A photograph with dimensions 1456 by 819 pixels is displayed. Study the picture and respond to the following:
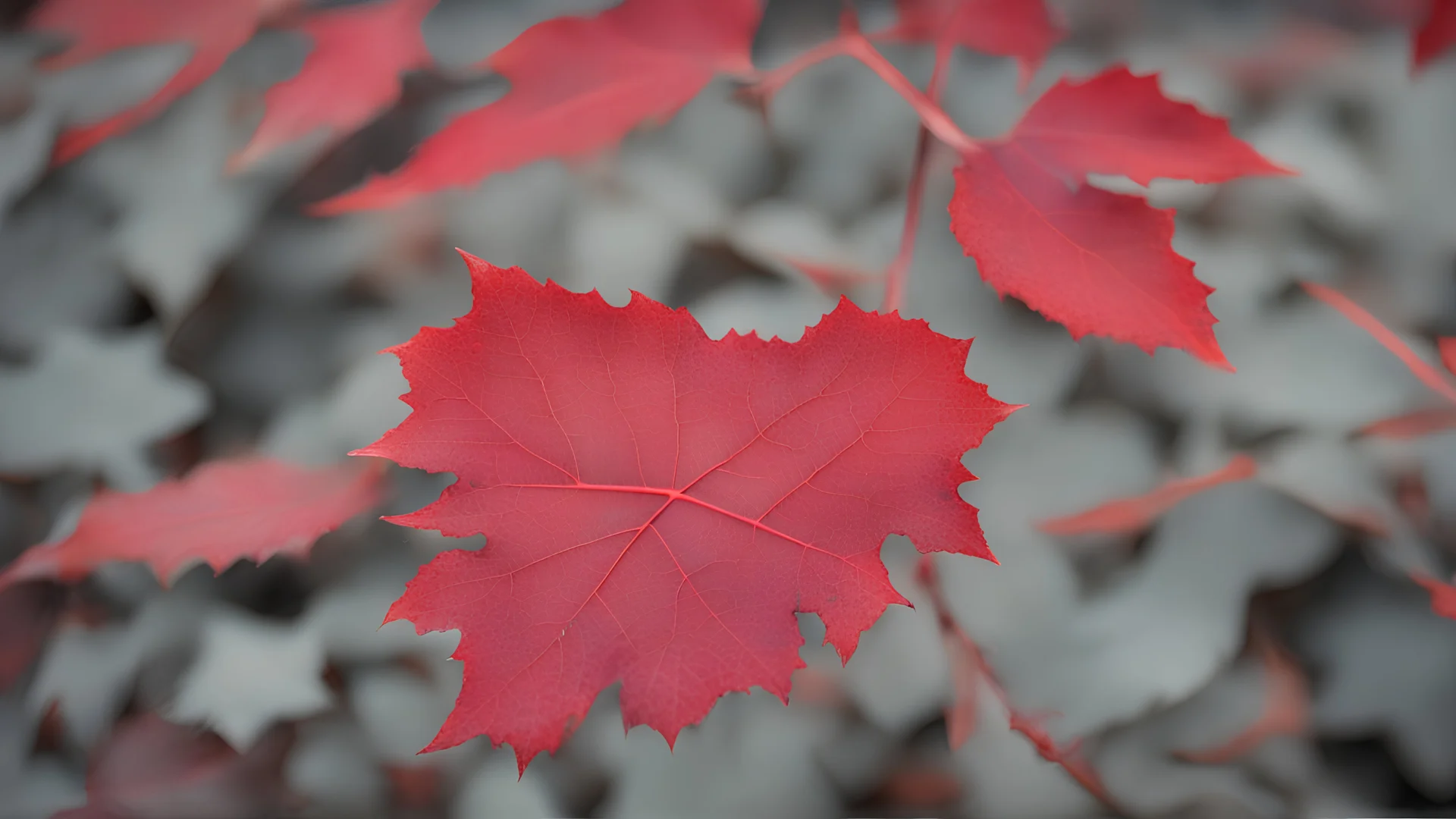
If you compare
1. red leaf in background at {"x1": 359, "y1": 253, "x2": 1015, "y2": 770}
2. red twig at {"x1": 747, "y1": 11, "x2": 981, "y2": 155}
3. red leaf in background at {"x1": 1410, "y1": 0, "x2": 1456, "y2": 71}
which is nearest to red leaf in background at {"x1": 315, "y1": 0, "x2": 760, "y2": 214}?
red twig at {"x1": 747, "y1": 11, "x2": 981, "y2": 155}

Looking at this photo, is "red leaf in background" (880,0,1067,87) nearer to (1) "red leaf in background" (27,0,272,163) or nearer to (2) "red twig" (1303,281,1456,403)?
(2) "red twig" (1303,281,1456,403)

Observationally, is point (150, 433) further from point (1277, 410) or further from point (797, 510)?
point (1277, 410)

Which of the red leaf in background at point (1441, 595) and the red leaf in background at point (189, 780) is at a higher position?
the red leaf in background at point (1441, 595)

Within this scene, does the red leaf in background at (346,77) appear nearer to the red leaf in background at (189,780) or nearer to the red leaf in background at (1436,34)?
the red leaf in background at (189,780)

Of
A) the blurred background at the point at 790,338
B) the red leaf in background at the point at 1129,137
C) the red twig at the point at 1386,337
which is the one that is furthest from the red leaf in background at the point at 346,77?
the red twig at the point at 1386,337

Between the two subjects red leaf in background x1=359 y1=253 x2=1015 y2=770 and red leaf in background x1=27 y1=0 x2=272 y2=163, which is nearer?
red leaf in background x1=359 y1=253 x2=1015 y2=770

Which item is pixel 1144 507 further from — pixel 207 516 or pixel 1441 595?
pixel 207 516
